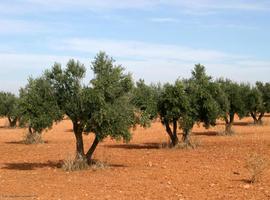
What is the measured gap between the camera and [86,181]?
18.7 metres

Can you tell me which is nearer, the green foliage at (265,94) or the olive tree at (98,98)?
the olive tree at (98,98)

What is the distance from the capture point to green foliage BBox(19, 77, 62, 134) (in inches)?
855

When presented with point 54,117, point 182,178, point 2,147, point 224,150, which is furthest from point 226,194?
point 2,147

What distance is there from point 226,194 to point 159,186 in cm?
255

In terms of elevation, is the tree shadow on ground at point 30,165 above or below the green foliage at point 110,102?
below

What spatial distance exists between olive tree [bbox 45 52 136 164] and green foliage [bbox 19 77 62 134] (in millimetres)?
290

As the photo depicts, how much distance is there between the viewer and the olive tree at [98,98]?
20953 millimetres

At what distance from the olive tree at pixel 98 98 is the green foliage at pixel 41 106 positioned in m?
0.29

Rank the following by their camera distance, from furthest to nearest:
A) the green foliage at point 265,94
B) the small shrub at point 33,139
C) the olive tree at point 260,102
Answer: the green foliage at point 265,94 → the olive tree at point 260,102 → the small shrub at point 33,139

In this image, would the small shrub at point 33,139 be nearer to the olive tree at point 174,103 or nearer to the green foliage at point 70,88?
the olive tree at point 174,103

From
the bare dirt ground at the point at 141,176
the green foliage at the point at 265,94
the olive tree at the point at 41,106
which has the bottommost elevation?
the bare dirt ground at the point at 141,176

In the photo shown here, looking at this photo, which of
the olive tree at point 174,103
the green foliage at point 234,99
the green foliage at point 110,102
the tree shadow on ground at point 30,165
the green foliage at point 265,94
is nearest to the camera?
the green foliage at point 110,102

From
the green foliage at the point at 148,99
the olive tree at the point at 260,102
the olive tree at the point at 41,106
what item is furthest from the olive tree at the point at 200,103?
the olive tree at the point at 260,102

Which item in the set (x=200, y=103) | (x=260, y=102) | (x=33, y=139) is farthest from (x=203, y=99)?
(x=260, y=102)
